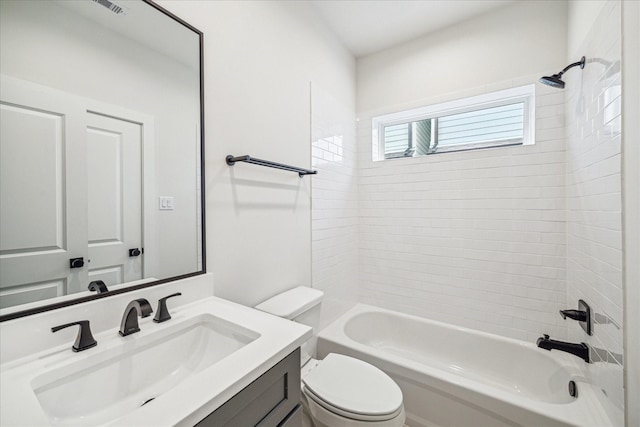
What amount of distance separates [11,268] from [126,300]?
0.98 ft

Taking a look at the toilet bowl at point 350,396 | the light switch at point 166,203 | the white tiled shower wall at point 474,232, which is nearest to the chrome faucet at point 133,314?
the light switch at point 166,203

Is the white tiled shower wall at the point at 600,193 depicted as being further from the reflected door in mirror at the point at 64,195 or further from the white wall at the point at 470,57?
the reflected door in mirror at the point at 64,195

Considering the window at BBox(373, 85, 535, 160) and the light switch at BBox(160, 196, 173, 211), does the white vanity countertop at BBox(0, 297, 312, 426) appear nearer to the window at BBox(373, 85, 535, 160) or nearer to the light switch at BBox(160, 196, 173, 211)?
the light switch at BBox(160, 196, 173, 211)

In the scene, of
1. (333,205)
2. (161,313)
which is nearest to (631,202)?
(333,205)

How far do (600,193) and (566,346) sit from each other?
98cm

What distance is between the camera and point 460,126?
7.27ft

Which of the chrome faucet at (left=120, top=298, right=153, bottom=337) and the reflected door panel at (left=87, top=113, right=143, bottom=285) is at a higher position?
the reflected door panel at (left=87, top=113, right=143, bottom=285)

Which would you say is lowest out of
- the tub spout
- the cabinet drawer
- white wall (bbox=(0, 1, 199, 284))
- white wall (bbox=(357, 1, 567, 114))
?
the tub spout

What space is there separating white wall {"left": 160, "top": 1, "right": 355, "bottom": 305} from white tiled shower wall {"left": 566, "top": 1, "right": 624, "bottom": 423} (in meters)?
1.49

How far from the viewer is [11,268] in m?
0.72

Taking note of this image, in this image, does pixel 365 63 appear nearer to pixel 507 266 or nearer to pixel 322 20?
pixel 322 20

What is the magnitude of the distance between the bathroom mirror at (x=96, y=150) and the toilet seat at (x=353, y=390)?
0.81 m

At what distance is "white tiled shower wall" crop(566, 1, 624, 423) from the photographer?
3.46 feet

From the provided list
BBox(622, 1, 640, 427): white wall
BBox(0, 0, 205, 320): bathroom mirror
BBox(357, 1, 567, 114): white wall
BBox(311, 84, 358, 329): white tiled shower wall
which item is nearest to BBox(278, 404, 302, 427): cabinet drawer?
BBox(0, 0, 205, 320): bathroom mirror
